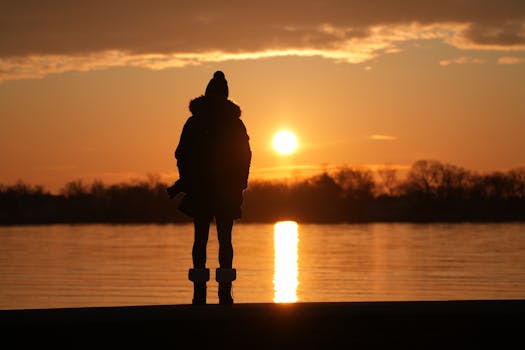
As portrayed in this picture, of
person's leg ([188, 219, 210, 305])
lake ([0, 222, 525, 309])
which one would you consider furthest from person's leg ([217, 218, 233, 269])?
lake ([0, 222, 525, 309])

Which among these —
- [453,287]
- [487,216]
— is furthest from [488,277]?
[487,216]

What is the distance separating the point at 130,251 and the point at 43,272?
1212 inches

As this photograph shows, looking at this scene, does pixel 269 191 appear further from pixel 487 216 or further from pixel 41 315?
pixel 41 315

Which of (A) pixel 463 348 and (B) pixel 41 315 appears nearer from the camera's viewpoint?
(A) pixel 463 348

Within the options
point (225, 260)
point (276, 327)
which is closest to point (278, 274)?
point (225, 260)

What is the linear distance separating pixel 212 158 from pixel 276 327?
2.76 m

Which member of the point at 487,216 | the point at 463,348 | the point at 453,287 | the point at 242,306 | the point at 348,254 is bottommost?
the point at 463,348

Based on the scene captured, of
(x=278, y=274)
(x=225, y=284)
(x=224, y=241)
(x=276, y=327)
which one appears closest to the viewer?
(x=276, y=327)

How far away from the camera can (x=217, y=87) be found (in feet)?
30.7

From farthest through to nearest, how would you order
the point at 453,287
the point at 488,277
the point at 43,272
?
1. the point at 43,272
2. the point at 488,277
3. the point at 453,287

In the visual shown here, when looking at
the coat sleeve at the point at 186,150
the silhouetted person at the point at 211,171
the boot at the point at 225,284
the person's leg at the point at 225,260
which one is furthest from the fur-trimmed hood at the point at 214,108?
the boot at the point at 225,284

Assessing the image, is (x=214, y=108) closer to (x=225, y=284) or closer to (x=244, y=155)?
(x=244, y=155)

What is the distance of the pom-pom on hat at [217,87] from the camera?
933cm

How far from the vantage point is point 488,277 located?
202 feet
